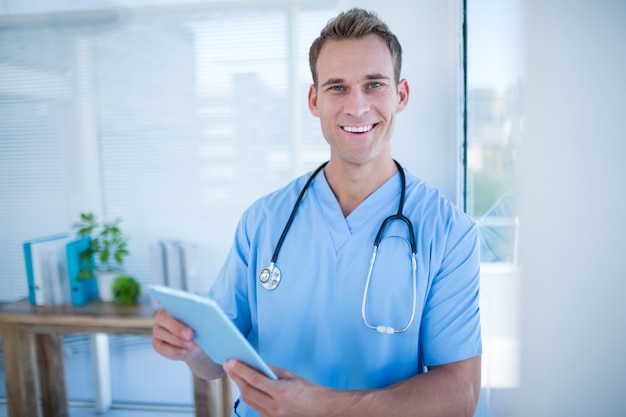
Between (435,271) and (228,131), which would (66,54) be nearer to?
(228,131)

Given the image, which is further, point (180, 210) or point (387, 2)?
point (180, 210)

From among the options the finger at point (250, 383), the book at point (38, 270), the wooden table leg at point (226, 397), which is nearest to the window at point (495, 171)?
the finger at point (250, 383)

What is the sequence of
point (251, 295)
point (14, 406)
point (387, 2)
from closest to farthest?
point (251, 295) < point (387, 2) < point (14, 406)

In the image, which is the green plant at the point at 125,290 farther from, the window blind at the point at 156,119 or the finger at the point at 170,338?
the finger at the point at 170,338

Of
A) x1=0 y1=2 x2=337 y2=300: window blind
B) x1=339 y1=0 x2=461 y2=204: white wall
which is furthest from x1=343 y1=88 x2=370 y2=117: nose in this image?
x1=0 y1=2 x2=337 y2=300: window blind

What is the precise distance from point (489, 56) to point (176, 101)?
122cm

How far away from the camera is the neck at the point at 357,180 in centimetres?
104

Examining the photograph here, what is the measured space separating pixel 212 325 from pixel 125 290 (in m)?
1.13

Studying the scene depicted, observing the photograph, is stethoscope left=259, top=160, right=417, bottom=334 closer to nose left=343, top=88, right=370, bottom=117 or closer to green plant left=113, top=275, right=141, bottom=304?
nose left=343, top=88, right=370, bottom=117

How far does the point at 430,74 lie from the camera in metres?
1.37

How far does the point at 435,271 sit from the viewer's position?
3.08ft

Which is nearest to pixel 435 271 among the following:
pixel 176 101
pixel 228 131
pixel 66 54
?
pixel 228 131

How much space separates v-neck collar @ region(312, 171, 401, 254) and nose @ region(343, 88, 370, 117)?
0.18 m

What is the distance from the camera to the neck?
1.04 m
